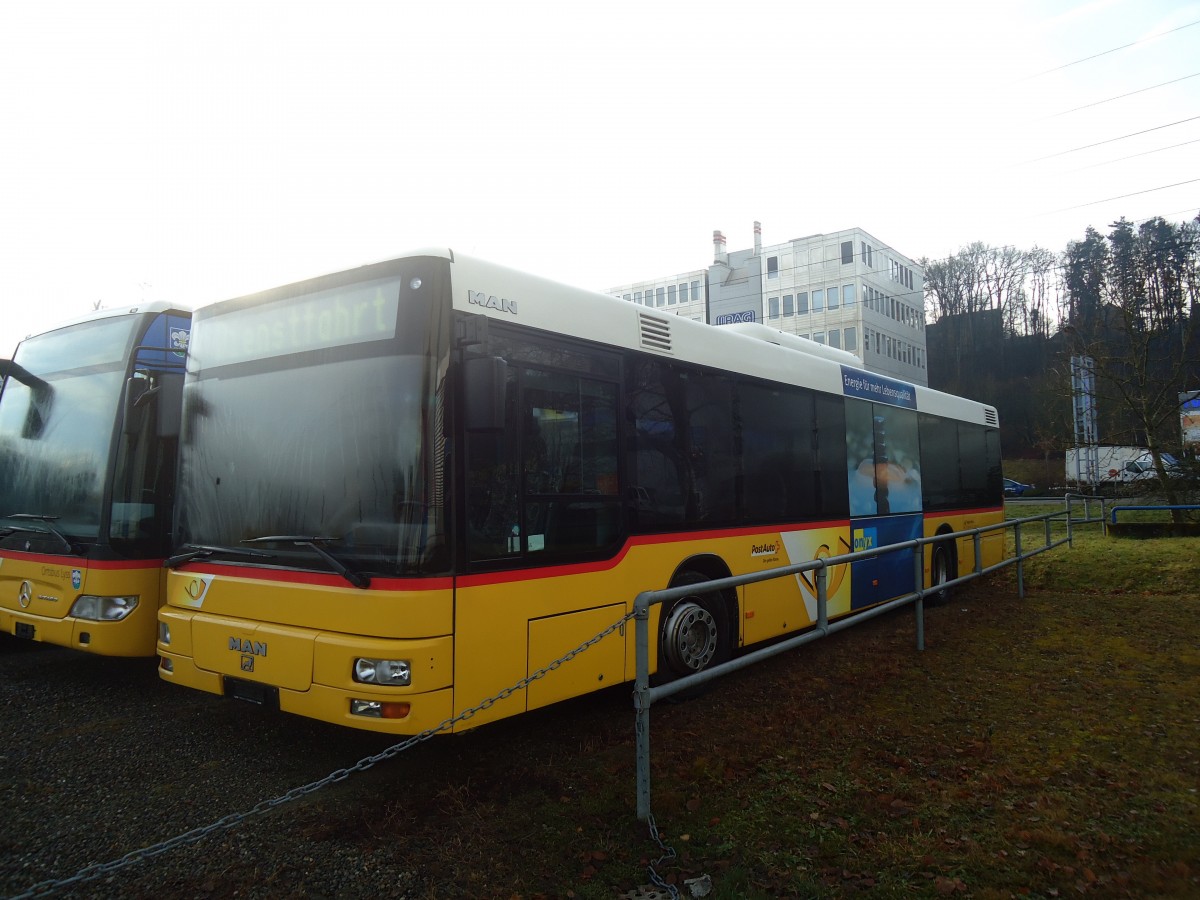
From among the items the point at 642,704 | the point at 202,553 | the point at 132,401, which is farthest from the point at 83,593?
the point at 642,704

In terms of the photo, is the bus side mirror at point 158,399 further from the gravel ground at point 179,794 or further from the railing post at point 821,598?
the railing post at point 821,598

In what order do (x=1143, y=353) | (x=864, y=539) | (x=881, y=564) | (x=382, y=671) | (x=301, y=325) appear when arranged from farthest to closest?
1. (x=1143, y=353)
2. (x=881, y=564)
3. (x=864, y=539)
4. (x=301, y=325)
5. (x=382, y=671)

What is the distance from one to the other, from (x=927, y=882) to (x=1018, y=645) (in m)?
4.92

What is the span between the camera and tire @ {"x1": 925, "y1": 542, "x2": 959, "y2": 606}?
10.7 meters

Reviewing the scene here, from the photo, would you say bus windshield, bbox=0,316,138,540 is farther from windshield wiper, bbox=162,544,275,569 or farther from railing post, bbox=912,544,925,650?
railing post, bbox=912,544,925,650

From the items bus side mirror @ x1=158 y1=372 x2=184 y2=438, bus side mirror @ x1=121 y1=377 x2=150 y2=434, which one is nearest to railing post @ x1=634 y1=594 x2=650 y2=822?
bus side mirror @ x1=158 y1=372 x2=184 y2=438

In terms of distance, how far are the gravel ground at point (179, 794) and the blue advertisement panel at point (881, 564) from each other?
5.31 m

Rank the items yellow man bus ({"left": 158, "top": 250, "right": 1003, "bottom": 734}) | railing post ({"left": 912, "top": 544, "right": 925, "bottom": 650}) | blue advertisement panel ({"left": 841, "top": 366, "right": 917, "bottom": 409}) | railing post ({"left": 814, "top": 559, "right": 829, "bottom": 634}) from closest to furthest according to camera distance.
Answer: yellow man bus ({"left": 158, "top": 250, "right": 1003, "bottom": 734}), railing post ({"left": 814, "top": 559, "right": 829, "bottom": 634}), railing post ({"left": 912, "top": 544, "right": 925, "bottom": 650}), blue advertisement panel ({"left": 841, "top": 366, "right": 917, "bottom": 409})

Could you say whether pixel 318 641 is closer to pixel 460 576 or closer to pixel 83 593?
pixel 460 576

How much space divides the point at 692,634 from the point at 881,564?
410 cm

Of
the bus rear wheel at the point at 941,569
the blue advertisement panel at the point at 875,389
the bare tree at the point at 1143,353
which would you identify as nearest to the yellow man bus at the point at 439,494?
the blue advertisement panel at the point at 875,389

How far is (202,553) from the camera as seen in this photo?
4.97m

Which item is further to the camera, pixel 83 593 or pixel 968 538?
pixel 968 538

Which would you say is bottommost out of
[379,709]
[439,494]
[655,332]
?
[379,709]
